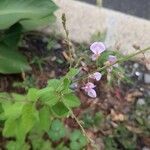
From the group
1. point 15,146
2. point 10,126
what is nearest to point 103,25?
point 15,146

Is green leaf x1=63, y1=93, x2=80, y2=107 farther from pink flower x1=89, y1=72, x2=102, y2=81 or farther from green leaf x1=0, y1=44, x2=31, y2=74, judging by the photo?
green leaf x1=0, y1=44, x2=31, y2=74

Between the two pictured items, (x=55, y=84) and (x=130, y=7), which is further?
(x=130, y=7)

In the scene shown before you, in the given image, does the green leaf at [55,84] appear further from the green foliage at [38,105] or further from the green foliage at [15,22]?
the green foliage at [15,22]

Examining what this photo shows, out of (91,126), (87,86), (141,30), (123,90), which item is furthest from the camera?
(141,30)

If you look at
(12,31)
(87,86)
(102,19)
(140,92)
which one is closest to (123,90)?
(140,92)

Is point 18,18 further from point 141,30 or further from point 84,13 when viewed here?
point 141,30

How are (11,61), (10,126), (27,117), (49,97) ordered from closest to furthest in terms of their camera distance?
(49,97)
(27,117)
(10,126)
(11,61)

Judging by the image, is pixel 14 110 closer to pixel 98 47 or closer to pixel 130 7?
pixel 98 47
